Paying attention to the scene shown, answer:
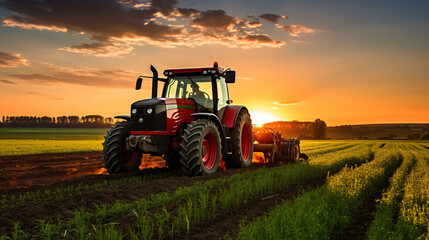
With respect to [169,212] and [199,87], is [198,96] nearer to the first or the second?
[199,87]

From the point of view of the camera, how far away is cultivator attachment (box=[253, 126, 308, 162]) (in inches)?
520

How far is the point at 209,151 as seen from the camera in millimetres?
9883

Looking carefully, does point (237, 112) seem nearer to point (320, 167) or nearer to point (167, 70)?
point (167, 70)

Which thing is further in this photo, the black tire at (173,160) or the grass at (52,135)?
the grass at (52,135)

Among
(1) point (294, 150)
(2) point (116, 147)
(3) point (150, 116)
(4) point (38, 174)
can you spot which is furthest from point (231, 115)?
(4) point (38, 174)

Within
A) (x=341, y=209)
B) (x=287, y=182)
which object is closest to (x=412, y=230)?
(x=341, y=209)

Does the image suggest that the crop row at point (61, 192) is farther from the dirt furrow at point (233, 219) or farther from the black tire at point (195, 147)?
the dirt furrow at point (233, 219)

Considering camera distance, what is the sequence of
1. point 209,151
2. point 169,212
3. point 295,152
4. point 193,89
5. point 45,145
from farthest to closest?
point 45,145 < point 295,152 < point 193,89 < point 209,151 < point 169,212

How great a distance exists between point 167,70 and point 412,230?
7.53 meters

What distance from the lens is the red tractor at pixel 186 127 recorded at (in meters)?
8.98

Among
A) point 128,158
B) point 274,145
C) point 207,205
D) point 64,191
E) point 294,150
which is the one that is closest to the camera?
point 207,205

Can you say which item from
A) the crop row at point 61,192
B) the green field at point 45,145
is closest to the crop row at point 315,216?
the crop row at point 61,192

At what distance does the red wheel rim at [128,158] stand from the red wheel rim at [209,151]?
2140mm

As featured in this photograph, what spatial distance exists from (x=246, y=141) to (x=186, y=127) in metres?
2.92
